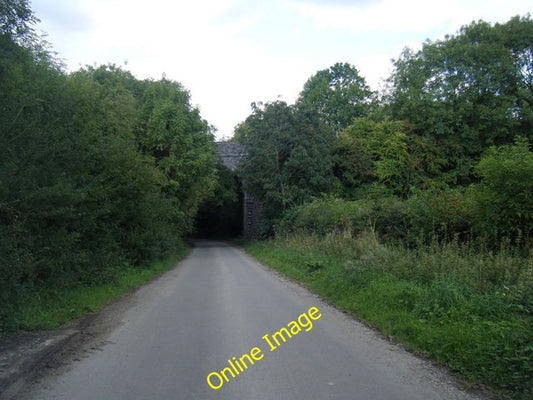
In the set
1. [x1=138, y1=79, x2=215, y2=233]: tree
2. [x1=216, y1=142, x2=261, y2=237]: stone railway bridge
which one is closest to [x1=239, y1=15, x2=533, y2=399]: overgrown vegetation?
[x1=138, y1=79, x2=215, y2=233]: tree

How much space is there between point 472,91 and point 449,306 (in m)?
29.9

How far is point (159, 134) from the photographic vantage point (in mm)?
28844

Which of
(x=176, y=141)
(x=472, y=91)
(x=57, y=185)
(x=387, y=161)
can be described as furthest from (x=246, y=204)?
(x=57, y=185)

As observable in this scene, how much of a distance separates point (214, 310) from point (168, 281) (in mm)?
6649

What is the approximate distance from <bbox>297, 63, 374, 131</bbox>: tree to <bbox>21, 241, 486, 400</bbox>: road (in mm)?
39905

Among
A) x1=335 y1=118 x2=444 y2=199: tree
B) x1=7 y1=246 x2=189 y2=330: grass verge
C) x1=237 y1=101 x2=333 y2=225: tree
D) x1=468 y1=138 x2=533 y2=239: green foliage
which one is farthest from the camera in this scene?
x1=335 y1=118 x2=444 y2=199: tree

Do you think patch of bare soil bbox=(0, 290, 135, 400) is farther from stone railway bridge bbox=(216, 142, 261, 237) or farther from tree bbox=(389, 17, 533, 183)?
stone railway bridge bbox=(216, 142, 261, 237)

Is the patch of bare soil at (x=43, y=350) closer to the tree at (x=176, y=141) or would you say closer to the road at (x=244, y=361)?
the road at (x=244, y=361)

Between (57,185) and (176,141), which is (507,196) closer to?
(57,185)

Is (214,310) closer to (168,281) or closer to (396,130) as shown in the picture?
(168,281)

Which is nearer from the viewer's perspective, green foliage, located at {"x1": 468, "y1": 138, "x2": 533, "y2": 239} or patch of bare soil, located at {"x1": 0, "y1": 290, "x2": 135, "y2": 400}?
patch of bare soil, located at {"x1": 0, "y1": 290, "x2": 135, "y2": 400}

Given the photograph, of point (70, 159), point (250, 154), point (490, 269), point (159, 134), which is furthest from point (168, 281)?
point (250, 154)

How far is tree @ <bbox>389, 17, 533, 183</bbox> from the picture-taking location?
32531 millimetres

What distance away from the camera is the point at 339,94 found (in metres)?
49.4
